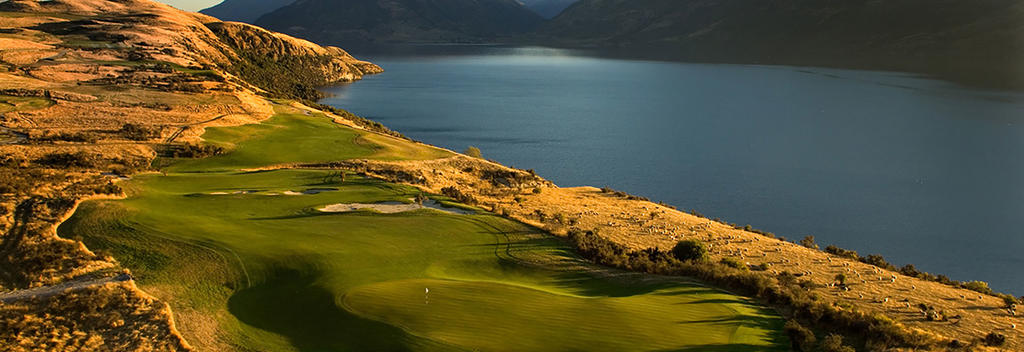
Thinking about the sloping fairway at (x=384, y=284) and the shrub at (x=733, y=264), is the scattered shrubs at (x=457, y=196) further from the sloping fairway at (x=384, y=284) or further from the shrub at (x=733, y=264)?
the shrub at (x=733, y=264)

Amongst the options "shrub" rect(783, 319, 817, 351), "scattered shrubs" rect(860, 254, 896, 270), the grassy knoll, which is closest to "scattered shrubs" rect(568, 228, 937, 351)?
"shrub" rect(783, 319, 817, 351)

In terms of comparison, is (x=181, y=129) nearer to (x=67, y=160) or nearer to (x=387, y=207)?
(x=67, y=160)

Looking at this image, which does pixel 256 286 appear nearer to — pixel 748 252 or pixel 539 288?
pixel 539 288

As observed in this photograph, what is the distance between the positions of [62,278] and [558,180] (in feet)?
154

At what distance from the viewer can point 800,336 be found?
2100 cm

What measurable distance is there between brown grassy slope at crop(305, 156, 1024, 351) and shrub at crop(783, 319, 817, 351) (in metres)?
5.52

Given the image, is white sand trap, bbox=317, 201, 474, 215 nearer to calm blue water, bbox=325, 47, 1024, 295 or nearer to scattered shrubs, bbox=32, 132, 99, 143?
scattered shrubs, bbox=32, 132, 99, 143

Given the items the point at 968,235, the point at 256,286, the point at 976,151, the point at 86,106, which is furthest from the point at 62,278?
the point at 976,151

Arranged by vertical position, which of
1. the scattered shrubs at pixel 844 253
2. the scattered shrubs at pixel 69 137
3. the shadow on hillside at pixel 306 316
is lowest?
the shadow on hillside at pixel 306 316

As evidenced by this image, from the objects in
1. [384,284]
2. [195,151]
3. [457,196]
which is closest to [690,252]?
[384,284]

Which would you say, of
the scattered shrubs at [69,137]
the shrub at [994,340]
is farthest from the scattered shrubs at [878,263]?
the scattered shrubs at [69,137]

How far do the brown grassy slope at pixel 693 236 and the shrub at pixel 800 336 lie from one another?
5.52m

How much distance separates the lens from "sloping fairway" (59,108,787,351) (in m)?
20.5

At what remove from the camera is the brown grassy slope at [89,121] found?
20.7 m
